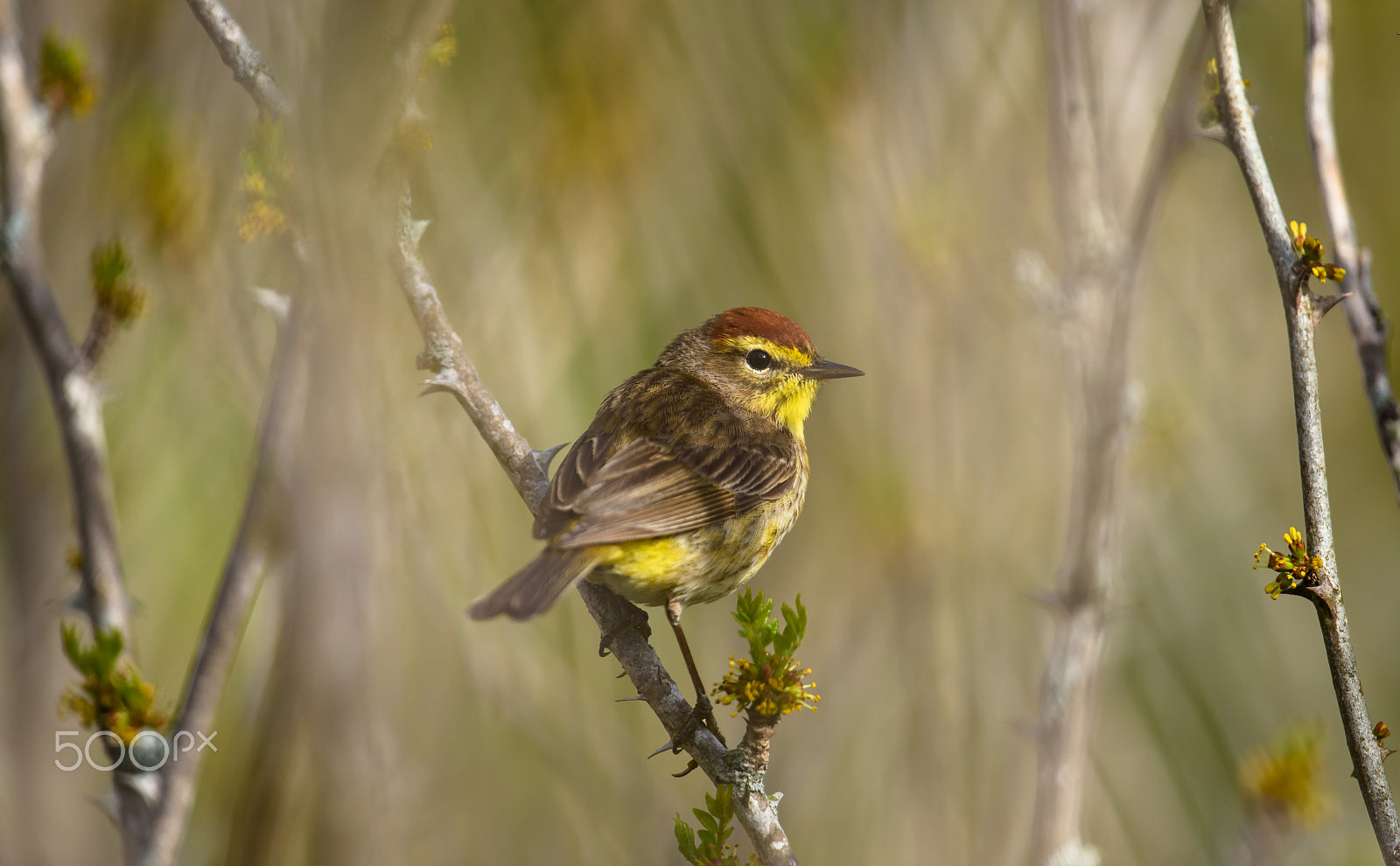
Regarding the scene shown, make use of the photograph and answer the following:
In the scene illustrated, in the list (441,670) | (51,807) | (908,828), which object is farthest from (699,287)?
(51,807)

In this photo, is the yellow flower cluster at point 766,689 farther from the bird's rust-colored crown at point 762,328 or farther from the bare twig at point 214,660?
the bird's rust-colored crown at point 762,328

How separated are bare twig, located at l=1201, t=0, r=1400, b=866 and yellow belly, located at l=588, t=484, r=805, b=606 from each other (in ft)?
6.86

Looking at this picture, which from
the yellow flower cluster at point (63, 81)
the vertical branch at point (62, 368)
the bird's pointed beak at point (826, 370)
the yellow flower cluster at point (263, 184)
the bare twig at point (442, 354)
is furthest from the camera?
the bird's pointed beak at point (826, 370)

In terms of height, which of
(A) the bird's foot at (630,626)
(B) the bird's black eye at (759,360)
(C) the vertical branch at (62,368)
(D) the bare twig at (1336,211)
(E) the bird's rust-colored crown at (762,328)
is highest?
(D) the bare twig at (1336,211)

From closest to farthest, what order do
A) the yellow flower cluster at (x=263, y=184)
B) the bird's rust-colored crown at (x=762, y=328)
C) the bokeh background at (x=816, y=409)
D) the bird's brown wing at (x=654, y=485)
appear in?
the yellow flower cluster at (x=263, y=184) < the bird's brown wing at (x=654, y=485) < the bokeh background at (x=816, y=409) < the bird's rust-colored crown at (x=762, y=328)

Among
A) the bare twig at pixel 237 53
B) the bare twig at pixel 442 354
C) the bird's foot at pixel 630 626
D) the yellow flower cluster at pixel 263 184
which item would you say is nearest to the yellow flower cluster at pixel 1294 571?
the bird's foot at pixel 630 626

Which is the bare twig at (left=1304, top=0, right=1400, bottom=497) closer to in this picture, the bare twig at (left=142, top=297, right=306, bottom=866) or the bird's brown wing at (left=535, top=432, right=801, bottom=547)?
the bird's brown wing at (left=535, top=432, right=801, bottom=547)

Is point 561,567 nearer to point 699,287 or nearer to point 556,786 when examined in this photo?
point 556,786

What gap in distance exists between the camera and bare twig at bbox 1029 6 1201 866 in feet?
10.1

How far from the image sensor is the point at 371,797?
1514mm

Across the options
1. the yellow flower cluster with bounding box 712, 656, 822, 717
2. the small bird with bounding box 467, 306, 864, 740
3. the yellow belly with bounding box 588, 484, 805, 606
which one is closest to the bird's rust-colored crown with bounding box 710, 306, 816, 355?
the small bird with bounding box 467, 306, 864, 740

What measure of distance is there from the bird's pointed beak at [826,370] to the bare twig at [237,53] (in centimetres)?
265

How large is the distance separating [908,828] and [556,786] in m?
1.67

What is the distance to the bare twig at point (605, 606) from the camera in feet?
9.32
